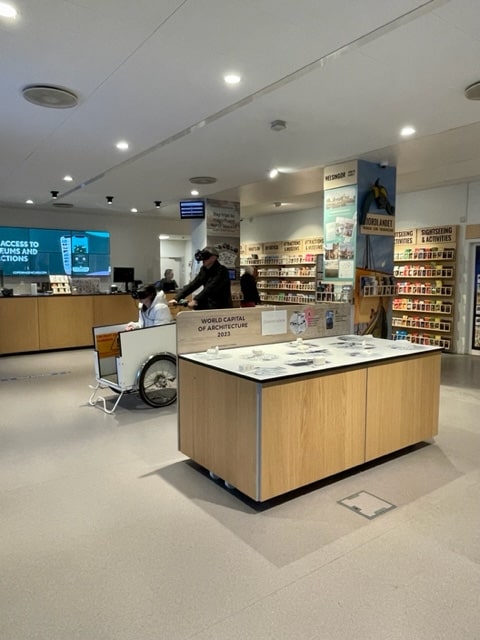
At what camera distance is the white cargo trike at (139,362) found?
4.73 m

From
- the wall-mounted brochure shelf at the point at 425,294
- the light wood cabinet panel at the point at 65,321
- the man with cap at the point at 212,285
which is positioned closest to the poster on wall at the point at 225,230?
the light wood cabinet panel at the point at 65,321

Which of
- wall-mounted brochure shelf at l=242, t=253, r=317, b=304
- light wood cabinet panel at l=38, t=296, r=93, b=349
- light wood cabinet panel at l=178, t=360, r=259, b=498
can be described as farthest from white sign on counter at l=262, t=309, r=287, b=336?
wall-mounted brochure shelf at l=242, t=253, r=317, b=304

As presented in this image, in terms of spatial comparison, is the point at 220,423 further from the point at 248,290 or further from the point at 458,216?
the point at 458,216

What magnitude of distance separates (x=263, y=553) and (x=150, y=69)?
3.29 m

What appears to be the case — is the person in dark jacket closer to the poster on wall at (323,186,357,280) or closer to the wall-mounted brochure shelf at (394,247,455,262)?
the poster on wall at (323,186,357,280)

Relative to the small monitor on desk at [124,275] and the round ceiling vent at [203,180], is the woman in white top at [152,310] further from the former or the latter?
the small monitor on desk at [124,275]

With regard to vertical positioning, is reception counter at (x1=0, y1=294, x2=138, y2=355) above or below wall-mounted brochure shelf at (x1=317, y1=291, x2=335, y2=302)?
below

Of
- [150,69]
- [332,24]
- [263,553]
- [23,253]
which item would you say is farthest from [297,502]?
[23,253]

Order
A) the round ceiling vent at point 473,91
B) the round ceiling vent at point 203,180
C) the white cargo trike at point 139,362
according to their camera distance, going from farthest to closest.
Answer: the round ceiling vent at point 203,180 → the white cargo trike at point 139,362 → the round ceiling vent at point 473,91

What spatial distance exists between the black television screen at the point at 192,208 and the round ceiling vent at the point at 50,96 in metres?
4.85

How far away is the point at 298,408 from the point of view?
2980 mm

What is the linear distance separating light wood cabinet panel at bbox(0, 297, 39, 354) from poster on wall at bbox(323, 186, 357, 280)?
17.9ft

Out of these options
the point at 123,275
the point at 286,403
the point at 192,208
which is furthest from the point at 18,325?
the point at 286,403

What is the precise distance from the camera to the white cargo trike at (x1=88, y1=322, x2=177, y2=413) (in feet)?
15.5
